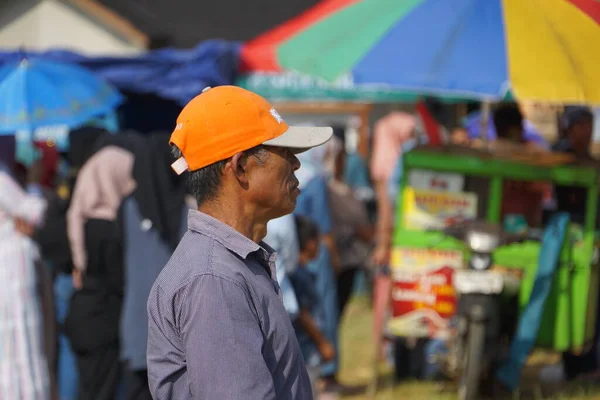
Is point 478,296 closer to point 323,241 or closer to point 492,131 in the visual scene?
point 323,241

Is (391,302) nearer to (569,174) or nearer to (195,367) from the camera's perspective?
(569,174)

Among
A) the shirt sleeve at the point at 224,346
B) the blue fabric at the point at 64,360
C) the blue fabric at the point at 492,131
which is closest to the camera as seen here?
the shirt sleeve at the point at 224,346

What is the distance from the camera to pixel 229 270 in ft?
6.78

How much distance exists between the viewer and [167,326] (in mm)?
2127

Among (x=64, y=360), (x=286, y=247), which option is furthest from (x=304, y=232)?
(x=64, y=360)

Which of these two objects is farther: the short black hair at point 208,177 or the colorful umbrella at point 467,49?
the colorful umbrella at point 467,49

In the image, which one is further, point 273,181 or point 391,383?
point 391,383

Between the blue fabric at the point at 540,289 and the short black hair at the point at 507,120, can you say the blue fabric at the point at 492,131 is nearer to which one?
the short black hair at the point at 507,120

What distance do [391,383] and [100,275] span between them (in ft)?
9.10

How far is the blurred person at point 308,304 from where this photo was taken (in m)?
5.12

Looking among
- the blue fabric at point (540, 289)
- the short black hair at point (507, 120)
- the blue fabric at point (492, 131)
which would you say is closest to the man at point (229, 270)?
the blue fabric at point (540, 289)

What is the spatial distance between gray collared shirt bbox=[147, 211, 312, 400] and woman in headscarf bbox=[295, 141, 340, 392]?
3.92 metres

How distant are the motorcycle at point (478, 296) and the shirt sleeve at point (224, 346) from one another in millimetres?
3845

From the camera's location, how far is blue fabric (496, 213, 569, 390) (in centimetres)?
567
